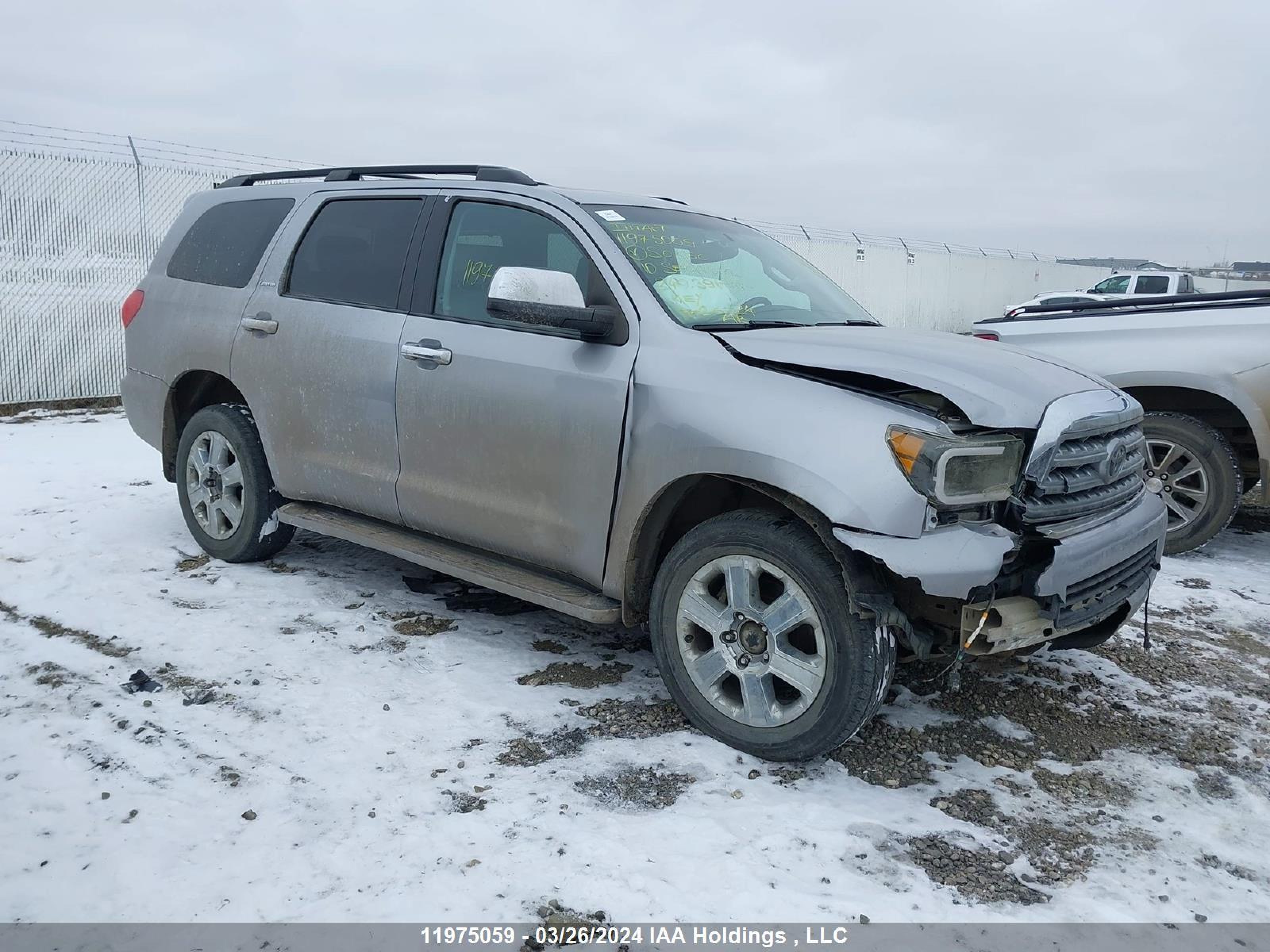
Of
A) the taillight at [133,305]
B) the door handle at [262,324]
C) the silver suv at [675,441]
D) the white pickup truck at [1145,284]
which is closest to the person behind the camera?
the silver suv at [675,441]

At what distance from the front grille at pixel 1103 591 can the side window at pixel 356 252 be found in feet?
9.91

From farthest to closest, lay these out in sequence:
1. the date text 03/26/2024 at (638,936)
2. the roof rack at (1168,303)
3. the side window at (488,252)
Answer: the roof rack at (1168,303) < the side window at (488,252) < the date text 03/26/2024 at (638,936)

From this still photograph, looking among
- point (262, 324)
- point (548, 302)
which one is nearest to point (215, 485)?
point (262, 324)

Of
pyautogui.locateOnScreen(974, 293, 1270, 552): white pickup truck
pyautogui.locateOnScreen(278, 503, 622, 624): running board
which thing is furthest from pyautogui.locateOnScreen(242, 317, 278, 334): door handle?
pyautogui.locateOnScreen(974, 293, 1270, 552): white pickup truck

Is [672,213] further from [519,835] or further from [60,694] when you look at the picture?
[60,694]

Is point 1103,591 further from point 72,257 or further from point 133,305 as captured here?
point 72,257

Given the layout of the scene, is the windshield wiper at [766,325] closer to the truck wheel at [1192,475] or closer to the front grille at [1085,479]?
the front grille at [1085,479]

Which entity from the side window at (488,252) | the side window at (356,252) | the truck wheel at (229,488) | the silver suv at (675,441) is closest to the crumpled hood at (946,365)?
the silver suv at (675,441)

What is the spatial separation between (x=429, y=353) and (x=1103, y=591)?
2.76 m

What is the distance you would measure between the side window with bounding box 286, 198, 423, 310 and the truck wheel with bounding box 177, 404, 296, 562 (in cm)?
82

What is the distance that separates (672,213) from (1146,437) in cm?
345

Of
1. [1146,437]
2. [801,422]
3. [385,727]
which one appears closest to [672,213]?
[801,422]

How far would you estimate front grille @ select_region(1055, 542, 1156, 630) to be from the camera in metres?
3.12

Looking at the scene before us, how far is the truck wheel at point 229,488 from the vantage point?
A: 4.95m
